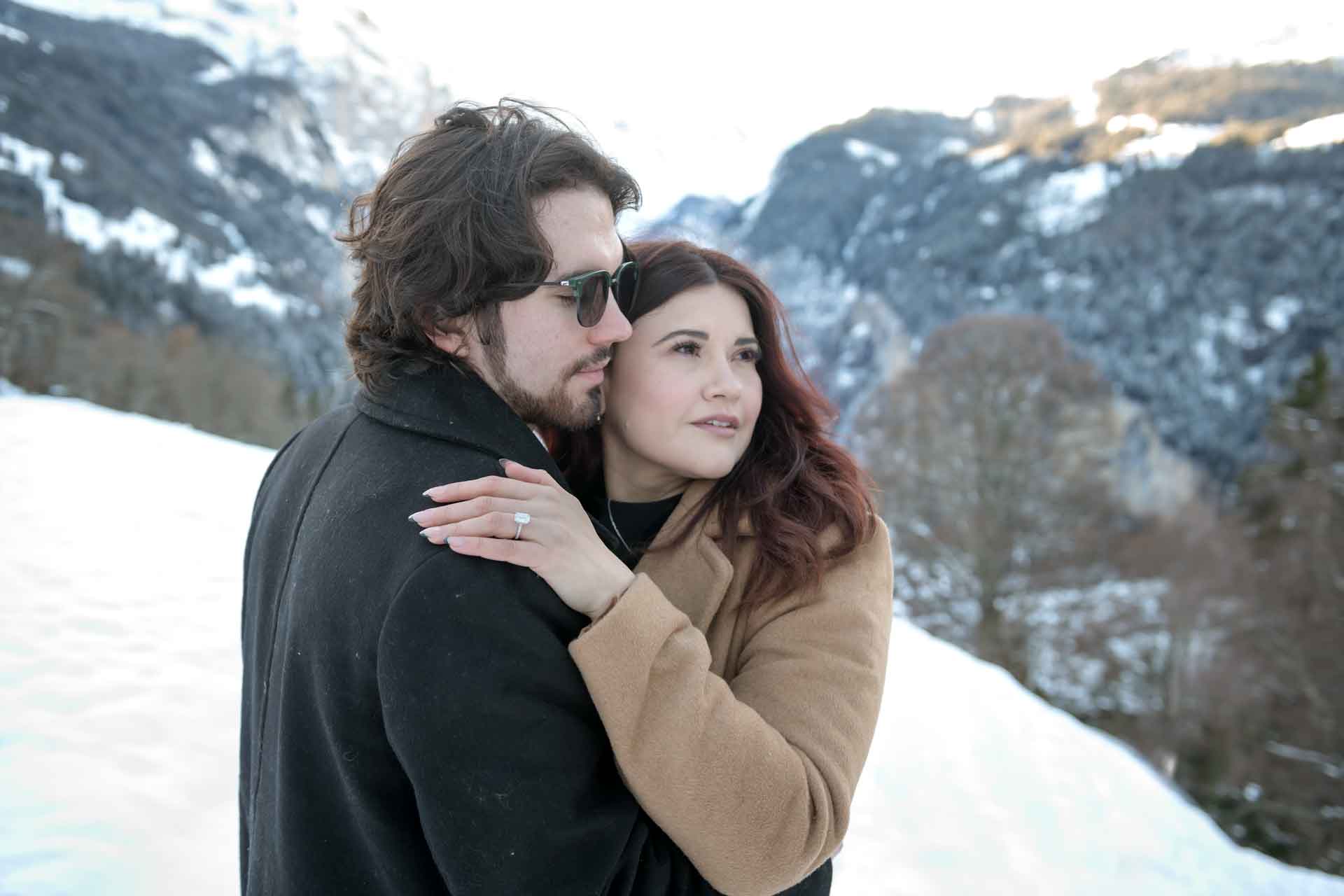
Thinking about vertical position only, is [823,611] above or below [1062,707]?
above

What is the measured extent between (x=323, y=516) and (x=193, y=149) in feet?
343

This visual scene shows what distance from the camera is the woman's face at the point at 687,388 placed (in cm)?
194

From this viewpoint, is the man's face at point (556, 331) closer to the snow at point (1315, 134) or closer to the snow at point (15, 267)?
the snow at point (15, 267)

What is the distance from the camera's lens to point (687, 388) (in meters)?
1.95

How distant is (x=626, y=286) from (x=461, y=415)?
2.02ft

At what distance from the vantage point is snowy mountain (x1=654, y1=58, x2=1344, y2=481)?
125 feet

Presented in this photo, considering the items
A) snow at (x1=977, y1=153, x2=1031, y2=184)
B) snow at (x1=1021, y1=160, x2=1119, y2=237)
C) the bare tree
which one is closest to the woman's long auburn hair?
the bare tree

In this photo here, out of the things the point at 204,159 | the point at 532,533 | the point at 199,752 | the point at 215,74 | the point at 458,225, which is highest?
the point at 215,74

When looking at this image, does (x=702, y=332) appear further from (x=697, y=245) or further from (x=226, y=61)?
(x=226, y=61)

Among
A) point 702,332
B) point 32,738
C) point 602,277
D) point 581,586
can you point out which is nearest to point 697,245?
point 702,332

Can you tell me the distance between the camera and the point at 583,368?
1604 millimetres

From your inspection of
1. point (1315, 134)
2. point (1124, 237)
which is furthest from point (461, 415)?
point (1315, 134)

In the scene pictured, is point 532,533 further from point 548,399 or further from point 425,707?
point 548,399

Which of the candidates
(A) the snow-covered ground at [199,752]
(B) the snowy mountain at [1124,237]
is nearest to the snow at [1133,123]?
(B) the snowy mountain at [1124,237]
